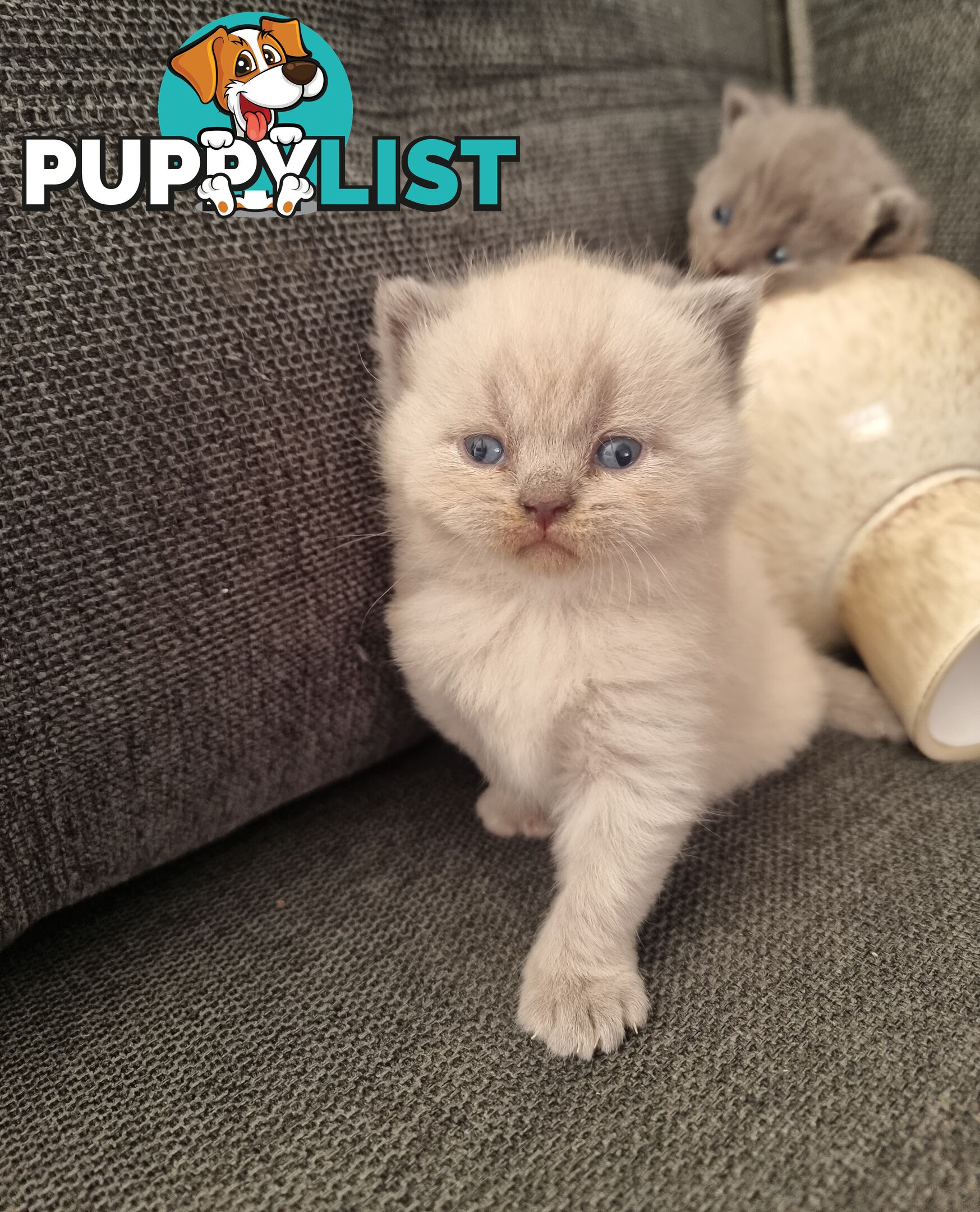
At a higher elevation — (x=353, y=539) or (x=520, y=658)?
(x=353, y=539)

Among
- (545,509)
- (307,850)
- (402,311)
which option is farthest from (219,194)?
(307,850)

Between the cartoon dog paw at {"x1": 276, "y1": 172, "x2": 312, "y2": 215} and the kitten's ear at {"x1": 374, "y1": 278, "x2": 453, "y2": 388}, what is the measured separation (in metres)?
0.12

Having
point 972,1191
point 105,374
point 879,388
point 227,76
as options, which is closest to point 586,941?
point 972,1191

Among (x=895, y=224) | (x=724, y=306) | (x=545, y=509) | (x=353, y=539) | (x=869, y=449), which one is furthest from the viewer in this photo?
(x=895, y=224)

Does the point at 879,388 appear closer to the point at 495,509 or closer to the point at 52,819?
the point at 495,509

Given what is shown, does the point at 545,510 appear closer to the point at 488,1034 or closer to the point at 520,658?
the point at 520,658

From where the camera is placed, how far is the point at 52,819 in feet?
2.37

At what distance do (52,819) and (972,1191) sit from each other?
724mm

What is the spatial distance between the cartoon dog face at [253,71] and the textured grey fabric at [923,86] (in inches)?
35.2

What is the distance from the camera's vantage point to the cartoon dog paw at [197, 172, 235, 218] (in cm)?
76

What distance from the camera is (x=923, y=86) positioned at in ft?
3.99

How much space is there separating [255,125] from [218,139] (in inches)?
2.2

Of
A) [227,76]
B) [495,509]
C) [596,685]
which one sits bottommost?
[596,685]

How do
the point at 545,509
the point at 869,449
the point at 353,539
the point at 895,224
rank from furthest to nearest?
the point at 895,224, the point at 869,449, the point at 353,539, the point at 545,509
